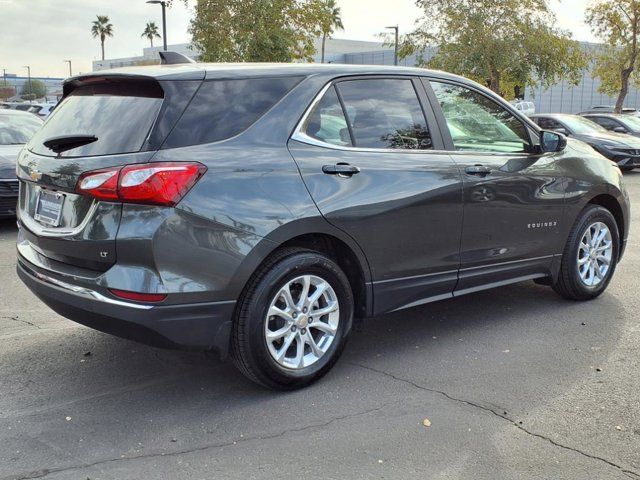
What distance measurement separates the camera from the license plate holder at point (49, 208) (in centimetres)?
357

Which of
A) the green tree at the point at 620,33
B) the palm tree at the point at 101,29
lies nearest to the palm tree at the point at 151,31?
the palm tree at the point at 101,29

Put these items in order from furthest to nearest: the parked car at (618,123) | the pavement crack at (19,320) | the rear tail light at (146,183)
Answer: the parked car at (618,123) < the pavement crack at (19,320) < the rear tail light at (146,183)

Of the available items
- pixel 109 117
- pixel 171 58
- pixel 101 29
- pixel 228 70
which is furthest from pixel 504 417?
pixel 101 29

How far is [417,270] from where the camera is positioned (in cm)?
429

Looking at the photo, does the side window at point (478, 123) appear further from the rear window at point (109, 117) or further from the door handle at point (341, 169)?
the rear window at point (109, 117)

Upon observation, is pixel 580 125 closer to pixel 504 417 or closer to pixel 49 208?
pixel 504 417

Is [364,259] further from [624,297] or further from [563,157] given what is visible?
[624,297]

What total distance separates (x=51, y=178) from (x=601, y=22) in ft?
107

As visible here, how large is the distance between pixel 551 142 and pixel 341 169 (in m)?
2.07

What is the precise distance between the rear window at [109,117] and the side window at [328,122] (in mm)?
866

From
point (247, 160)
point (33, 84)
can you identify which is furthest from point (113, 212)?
point (33, 84)

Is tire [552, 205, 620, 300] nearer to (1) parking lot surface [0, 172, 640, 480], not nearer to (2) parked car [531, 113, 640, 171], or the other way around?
(1) parking lot surface [0, 172, 640, 480]

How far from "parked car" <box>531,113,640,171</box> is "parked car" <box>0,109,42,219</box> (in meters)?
11.5

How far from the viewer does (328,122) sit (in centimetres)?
396
